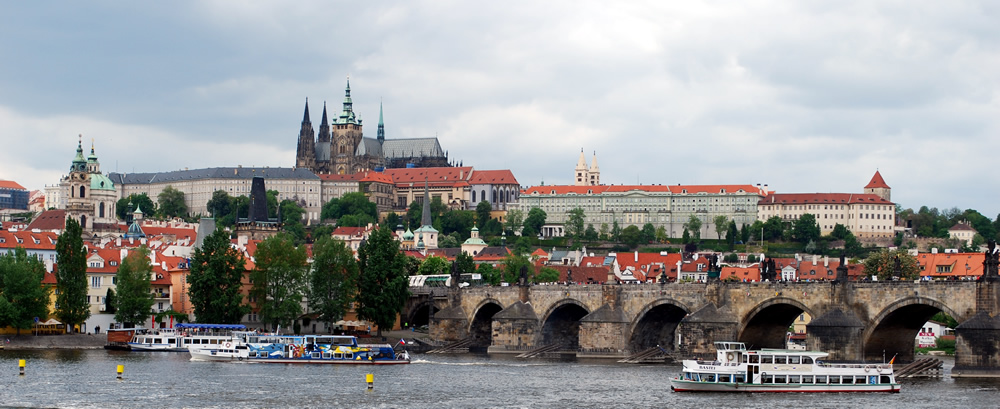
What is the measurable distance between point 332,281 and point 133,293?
13.2 m

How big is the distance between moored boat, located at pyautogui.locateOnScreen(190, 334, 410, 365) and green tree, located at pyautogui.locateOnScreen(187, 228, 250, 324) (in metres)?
9.28

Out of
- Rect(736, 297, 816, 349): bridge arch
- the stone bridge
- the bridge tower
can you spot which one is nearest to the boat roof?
the stone bridge

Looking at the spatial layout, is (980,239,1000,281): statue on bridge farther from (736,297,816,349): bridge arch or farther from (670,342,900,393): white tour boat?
(736,297,816,349): bridge arch

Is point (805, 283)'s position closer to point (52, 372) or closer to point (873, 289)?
point (873, 289)

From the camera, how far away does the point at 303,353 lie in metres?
86.6

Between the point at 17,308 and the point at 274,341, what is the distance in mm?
15321

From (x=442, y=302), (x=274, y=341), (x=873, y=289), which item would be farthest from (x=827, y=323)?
(x=442, y=302)

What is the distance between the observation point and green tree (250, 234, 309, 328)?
100875 millimetres

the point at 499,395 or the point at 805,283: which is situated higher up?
the point at 805,283

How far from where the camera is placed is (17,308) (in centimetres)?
9206

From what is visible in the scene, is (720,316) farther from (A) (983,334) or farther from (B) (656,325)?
(A) (983,334)

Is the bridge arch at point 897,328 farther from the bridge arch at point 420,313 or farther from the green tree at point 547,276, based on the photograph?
the green tree at point 547,276

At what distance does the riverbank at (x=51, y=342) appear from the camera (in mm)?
92312

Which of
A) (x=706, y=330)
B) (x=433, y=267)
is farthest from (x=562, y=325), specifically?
(x=433, y=267)
